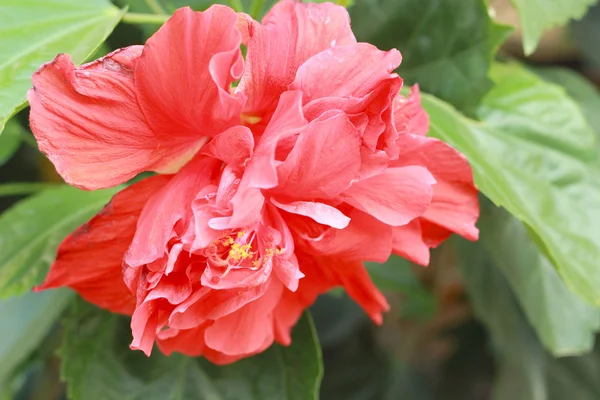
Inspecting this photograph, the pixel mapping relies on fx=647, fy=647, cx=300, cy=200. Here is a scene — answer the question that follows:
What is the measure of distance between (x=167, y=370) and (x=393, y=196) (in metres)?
0.34

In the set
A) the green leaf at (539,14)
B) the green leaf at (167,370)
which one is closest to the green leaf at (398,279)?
the green leaf at (167,370)

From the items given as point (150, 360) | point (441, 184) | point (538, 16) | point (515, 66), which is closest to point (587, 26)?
point (515, 66)

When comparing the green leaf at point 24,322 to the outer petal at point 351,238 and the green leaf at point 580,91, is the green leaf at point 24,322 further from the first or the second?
the green leaf at point 580,91

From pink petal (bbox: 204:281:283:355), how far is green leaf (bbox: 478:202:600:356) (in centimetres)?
38

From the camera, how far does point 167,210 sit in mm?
399

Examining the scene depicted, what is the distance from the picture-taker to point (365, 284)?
50 centimetres

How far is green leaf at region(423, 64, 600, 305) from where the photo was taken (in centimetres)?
55

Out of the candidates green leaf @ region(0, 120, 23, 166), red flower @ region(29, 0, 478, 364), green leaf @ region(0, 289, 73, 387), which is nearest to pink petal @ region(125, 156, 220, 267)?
red flower @ region(29, 0, 478, 364)

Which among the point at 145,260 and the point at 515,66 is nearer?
the point at 145,260

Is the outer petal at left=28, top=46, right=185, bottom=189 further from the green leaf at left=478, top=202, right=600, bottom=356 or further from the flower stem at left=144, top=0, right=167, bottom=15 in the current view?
the green leaf at left=478, top=202, right=600, bottom=356

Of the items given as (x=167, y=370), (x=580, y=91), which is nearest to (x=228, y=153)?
(x=167, y=370)

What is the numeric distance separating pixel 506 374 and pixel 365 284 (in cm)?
58

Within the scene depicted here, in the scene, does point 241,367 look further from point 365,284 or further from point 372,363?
point 372,363

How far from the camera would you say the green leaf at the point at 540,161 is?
0.55 m
